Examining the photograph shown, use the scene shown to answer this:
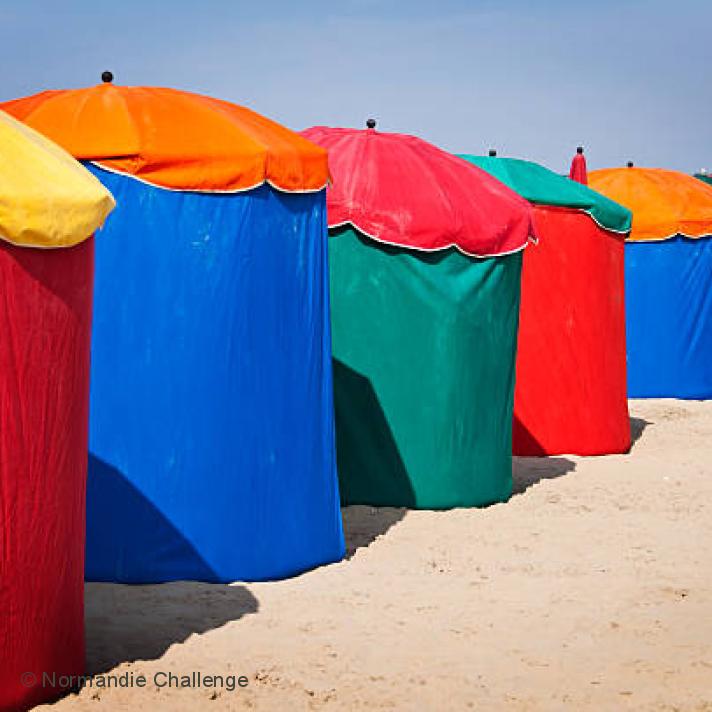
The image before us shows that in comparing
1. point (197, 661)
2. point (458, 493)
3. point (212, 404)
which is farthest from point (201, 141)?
point (458, 493)

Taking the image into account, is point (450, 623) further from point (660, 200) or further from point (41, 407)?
point (660, 200)

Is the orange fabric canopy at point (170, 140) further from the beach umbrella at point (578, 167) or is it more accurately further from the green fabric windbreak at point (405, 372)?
the beach umbrella at point (578, 167)

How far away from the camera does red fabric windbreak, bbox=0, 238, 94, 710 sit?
163 inches

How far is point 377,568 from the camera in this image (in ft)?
21.3

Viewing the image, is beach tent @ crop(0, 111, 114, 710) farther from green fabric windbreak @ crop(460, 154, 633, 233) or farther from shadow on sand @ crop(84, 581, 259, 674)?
green fabric windbreak @ crop(460, 154, 633, 233)

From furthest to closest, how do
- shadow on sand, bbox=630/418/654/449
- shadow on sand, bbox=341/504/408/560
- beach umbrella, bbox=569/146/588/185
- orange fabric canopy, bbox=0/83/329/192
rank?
beach umbrella, bbox=569/146/588/185
shadow on sand, bbox=630/418/654/449
shadow on sand, bbox=341/504/408/560
orange fabric canopy, bbox=0/83/329/192

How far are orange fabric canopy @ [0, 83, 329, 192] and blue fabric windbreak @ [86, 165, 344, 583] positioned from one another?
0.07 metres

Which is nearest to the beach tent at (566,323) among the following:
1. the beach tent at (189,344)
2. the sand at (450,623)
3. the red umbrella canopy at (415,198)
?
the red umbrella canopy at (415,198)

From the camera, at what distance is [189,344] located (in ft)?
19.5

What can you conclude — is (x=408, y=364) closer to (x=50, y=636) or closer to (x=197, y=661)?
(x=197, y=661)

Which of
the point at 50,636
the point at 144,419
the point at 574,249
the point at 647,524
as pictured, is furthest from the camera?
the point at 574,249

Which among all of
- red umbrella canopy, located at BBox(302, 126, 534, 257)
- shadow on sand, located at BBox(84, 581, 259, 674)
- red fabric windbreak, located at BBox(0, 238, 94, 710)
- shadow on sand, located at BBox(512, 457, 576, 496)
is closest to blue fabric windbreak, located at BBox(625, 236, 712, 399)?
shadow on sand, located at BBox(512, 457, 576, 496)

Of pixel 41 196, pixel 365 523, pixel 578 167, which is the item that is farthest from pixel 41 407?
pixel 578 167

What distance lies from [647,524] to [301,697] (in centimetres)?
360
